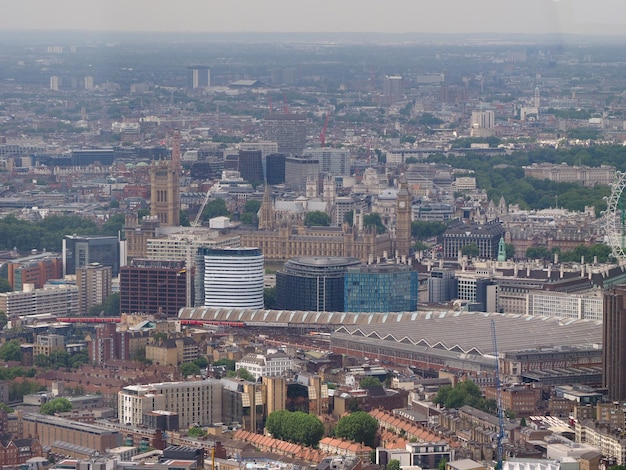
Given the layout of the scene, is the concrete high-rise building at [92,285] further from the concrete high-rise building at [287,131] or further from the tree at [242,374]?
the concrete high-rise building at [287,131]

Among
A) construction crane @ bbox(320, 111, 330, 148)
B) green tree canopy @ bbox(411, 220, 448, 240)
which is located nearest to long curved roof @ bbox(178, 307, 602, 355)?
green tree canopy @ bbox(411, 220, 448, 240)

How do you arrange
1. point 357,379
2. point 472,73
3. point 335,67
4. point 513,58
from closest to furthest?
point 357,379, point 513,58, point 472,73, point 335,67

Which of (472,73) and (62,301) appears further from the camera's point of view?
(472,73)

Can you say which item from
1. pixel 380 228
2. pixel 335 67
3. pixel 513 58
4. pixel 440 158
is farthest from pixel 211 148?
pixel 335 67

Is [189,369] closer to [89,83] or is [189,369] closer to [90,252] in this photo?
[90,252]

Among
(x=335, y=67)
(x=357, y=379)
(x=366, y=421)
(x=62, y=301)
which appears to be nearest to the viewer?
(x=366, y=421)

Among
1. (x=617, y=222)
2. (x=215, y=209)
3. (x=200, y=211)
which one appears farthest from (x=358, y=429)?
(x=215, y=209)

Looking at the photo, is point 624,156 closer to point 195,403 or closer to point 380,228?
point 380,228

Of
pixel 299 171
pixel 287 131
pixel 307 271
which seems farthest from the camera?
pixel 287 131

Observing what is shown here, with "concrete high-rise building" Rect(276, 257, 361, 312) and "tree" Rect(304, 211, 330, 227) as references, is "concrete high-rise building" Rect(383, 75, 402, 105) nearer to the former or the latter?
"tree" Rect(304, 211, 330, 227)
